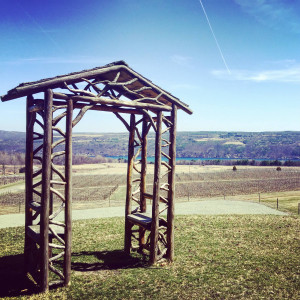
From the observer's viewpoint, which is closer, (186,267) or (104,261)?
(186,267)

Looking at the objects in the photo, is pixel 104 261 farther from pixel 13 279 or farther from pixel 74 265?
pixel 13 279

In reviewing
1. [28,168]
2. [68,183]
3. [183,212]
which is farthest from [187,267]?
[183,212]

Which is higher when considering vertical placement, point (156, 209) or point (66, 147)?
point (66, 147)

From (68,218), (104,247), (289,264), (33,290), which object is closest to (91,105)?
(68,218)

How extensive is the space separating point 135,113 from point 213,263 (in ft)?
19.6

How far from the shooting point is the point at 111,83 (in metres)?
8.01

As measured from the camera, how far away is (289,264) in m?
9.10

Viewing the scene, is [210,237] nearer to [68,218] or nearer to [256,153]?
[68,218]

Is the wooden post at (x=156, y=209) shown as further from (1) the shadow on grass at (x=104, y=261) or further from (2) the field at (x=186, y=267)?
(1) the shadow on grass at (x=104, y=261)

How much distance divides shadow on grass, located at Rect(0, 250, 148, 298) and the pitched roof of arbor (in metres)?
5.21

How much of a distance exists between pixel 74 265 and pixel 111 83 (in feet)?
20.3

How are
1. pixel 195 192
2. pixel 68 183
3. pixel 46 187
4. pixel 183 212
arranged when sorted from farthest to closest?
pixel 195 192, pixel 183 212, pixel 68 183, pixel 46 187

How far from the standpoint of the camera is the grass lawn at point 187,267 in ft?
23.2

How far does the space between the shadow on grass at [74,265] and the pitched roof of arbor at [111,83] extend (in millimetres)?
5207
